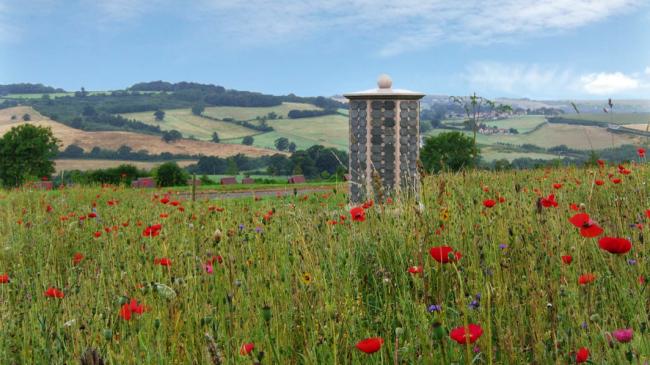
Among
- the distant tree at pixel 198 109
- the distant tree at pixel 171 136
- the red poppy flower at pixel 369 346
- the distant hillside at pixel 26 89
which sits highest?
the distant hillside at pixel 26 89

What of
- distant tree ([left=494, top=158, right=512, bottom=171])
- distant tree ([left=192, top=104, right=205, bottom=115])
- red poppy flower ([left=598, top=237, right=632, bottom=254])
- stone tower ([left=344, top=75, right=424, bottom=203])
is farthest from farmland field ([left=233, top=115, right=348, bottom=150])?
red poppy flower ([left=598, top=237, right=632, bottom=254])

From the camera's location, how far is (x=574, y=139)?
2104 inches

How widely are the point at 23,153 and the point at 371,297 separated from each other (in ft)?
156

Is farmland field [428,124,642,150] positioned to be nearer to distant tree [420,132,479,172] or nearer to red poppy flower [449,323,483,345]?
distant tree [420,132,479,172]

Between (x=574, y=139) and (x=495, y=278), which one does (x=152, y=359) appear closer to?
(x=495, y=278)

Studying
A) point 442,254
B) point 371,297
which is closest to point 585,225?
point 442,254

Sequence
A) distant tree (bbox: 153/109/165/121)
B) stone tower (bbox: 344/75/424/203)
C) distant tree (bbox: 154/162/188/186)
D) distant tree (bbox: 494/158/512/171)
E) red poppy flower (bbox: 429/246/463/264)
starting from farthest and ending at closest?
distant tree (bbox: 153/109/165/121) < distant tree (bbox: 154/162/188/186) < distant tree (bbox: 494/158/512/171) < stone tower (bbox: 344/75/424/203) < red poppy flower (bbox: 429/246/463/264)

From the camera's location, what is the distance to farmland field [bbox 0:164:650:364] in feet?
8.24

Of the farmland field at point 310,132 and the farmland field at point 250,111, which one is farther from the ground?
the farmland field at point 250,111

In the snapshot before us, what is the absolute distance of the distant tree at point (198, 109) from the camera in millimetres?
94706

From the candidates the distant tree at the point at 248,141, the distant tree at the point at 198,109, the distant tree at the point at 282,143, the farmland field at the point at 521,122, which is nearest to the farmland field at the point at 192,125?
the distant tree at the point at 198,109

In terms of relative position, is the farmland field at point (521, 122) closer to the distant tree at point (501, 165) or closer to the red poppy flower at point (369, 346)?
the distant tree at point (501, 165)

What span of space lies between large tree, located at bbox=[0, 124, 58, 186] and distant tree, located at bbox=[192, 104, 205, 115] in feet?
162

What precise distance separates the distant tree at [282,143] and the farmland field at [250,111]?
638 inches
